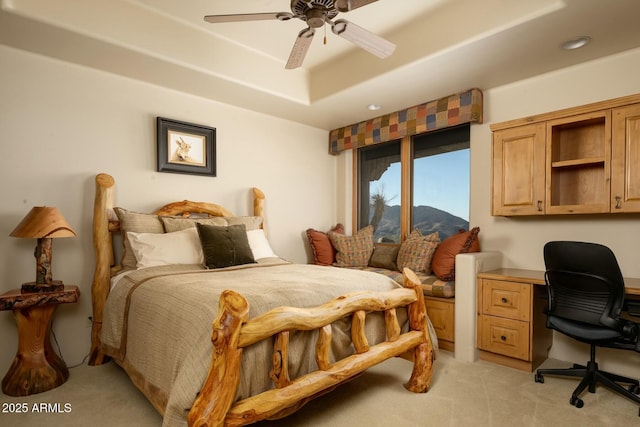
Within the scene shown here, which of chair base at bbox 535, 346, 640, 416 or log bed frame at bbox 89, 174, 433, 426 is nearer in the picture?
log bed frame at bbox 89, 174, 433, 426

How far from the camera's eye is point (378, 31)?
286 cm

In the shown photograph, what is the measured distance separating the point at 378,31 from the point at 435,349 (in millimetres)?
2440

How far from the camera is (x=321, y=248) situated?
3980 mm

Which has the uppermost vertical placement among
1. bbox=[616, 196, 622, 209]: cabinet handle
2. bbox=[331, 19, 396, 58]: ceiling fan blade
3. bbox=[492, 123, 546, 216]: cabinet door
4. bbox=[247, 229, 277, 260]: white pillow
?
bbox=[331, 19, 396, 58]: ceiling fan blade

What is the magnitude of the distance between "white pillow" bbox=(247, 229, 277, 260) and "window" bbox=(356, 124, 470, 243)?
1.60 metres

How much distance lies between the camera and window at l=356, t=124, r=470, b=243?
3.56 meters

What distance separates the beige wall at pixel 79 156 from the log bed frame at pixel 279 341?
0.18 metres

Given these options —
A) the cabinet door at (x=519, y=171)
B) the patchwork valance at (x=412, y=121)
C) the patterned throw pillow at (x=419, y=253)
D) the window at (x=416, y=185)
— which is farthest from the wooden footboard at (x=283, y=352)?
the patchwork valance at (x=412, y=121)

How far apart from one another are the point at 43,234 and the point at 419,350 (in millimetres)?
2486

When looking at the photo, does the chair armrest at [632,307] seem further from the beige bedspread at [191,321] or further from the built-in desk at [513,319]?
the beige bedspread at [191,321]

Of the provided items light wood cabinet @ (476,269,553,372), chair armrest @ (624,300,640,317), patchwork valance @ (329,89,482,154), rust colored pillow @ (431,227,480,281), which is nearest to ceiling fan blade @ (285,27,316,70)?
patchwork valance @ (329,89,482,154)

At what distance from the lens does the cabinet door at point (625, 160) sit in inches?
A: 90.3

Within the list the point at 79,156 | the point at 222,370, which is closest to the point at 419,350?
the point at 222,370

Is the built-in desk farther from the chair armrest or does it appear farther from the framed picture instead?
the framed picture
